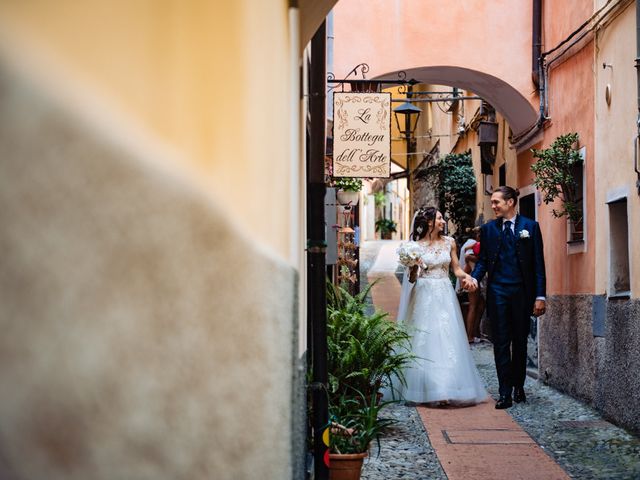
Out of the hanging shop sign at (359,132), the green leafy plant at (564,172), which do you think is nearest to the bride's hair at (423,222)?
the hanging shop sign at (359,132)

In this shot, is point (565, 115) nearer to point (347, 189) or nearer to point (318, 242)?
point (347, 189)

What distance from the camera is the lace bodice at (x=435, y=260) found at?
32.4 feet

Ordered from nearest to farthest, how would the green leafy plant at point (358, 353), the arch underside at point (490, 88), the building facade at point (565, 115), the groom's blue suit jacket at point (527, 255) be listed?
the green leafy plant at point (358, 353), the building facade at point (565, 115), the groom's blue suit jacket at point (527, 255), the arch underside at point (490, 88)

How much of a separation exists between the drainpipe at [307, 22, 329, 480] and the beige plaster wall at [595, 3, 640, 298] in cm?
A: 294

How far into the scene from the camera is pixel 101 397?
3.42m

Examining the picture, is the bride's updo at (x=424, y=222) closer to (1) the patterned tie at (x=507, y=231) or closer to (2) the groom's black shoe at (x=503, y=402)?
(1) the patterned tie at (x=507, y=231)

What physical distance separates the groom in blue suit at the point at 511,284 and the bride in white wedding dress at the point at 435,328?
0.33 meters

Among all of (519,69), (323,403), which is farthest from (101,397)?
(519,69)

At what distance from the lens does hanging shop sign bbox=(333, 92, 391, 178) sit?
421 inches

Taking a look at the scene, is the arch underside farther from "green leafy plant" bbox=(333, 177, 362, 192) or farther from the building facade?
"green leafy plant" bbox=(333, 177, 362, 192)

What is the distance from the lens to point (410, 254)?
9820 mm

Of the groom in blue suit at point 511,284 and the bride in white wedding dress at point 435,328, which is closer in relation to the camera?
the groom in blue suit at point 511,284

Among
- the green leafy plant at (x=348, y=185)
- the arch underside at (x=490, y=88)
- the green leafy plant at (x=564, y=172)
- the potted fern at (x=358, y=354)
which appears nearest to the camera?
the potted fern at (x=358, y=354)

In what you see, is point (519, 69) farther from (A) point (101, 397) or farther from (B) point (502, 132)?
(A) point (101, 397)
